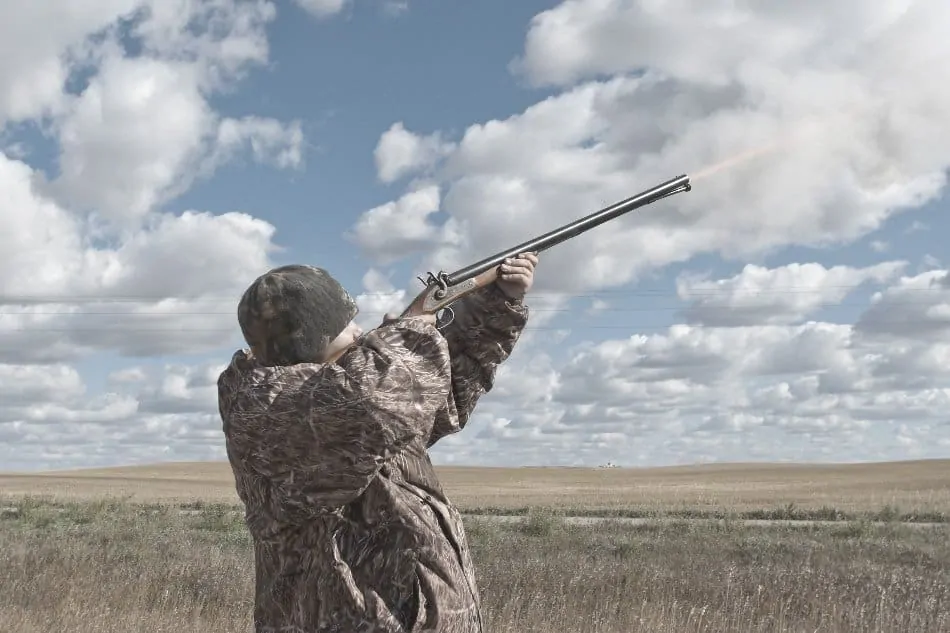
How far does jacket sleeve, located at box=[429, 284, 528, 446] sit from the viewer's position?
3609 millimetres

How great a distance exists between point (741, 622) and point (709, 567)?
6102 mm

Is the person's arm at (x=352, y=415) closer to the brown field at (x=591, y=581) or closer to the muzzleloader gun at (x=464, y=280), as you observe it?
the muzzleloader gun at (x=464, y=280)

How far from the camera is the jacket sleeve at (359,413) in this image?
2572 mm

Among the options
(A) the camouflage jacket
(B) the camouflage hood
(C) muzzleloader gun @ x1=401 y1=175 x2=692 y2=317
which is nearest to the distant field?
(C) muzzleloader gun @ x1=401 y1=175 x2=692 y2=317

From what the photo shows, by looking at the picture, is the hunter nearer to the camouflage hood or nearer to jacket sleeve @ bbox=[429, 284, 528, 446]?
the camouflage hood

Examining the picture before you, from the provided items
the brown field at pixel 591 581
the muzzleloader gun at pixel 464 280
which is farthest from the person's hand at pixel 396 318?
the brown field at pixel 591 581

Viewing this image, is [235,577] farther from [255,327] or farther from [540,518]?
[540,518]

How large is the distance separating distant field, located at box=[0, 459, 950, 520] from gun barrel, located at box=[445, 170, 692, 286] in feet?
94.1

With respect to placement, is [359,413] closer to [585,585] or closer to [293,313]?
[293,313]

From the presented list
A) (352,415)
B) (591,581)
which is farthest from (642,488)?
(352,415)

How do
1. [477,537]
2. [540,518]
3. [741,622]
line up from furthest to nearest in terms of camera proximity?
[540,518] → [477,537] → [741,622]

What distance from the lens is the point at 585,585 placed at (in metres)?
11.0

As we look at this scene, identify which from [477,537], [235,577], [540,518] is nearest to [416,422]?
[235,577]

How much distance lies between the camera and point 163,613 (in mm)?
9055
